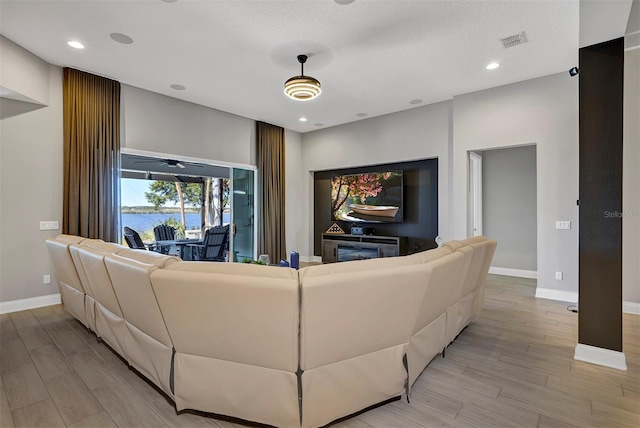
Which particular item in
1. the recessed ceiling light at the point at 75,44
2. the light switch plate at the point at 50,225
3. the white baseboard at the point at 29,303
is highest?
the recessed ceiling light at the point at 75,44

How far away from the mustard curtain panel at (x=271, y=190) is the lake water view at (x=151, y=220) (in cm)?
328

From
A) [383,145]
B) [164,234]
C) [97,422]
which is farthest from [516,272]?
[164,234]

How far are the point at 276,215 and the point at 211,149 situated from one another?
2007 millimetres

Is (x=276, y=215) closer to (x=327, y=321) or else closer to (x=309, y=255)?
(x=309, y=255)

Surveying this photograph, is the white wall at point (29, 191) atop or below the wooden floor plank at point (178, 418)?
atop

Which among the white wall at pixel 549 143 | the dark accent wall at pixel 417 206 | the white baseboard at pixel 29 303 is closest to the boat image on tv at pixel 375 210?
the dark accent wall at pixel 417 206

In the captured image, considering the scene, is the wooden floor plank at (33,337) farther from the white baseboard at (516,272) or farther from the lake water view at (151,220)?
the white baseboard at (516,272)

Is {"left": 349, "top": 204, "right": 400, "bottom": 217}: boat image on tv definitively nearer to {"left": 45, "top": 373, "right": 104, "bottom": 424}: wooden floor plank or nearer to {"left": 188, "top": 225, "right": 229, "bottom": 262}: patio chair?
{"left": 188, "top": 225, "right": 229, "bottom": 262}: patio chair

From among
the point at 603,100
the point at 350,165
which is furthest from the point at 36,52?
the point at 603,100

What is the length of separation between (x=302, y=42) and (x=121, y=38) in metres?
2.03

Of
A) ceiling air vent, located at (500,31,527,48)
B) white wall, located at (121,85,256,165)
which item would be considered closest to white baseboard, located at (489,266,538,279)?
ceiling air vent, located at (500,31,527,48)

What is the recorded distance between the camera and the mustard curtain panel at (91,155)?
4.15 m

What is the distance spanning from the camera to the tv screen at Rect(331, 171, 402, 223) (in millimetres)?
6188

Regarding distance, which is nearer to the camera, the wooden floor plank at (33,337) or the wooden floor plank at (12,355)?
the wooden floor plank at (12,355)
